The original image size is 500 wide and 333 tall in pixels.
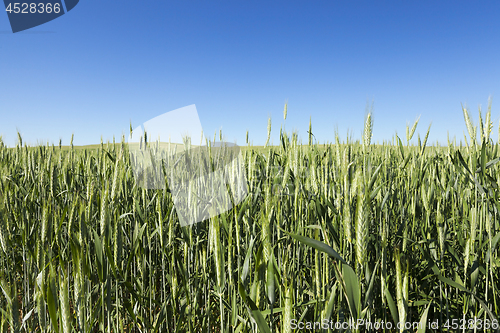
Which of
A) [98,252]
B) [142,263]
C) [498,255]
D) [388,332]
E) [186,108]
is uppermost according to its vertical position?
[186,108]

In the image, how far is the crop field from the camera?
2.03 feet

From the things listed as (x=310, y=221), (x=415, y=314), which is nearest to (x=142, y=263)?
(x=310, y=221)

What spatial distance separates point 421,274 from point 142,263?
1318 mm

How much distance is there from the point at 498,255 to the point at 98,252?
177 centimetres

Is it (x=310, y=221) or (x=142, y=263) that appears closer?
(x=142, y=263)

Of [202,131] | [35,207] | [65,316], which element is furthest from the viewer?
[35,207]

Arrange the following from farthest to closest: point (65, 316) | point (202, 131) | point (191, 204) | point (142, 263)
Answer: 1. point (202, 131)
2. point (191, 204)
3. point (142, 263)
4. point (65, 316)

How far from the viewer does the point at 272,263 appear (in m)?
0.60

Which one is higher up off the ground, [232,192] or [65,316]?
[232,192]

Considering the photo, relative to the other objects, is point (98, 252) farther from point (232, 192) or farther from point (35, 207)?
point (35, 207)

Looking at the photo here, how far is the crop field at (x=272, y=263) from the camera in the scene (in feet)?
2.03

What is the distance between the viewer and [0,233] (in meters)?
0.81

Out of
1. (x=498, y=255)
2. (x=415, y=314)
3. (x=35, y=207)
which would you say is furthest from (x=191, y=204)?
(x=498, y=255)

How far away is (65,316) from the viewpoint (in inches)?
22.0
